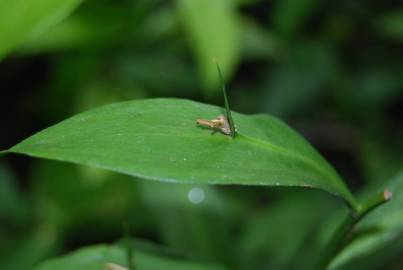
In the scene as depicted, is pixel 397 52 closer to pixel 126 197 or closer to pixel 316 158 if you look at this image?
pixel 126 197

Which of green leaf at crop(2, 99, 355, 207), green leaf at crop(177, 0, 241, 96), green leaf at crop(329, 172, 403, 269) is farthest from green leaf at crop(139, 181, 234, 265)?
green leaf at crop(2, 99, 355, 207)

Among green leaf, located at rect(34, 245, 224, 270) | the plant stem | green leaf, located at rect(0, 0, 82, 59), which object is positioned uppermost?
green leaf, located at rect(0, 0, 82, 59)

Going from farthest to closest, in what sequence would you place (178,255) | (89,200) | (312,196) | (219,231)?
(312,196)
(89,200)
(219,231)
(178,255)

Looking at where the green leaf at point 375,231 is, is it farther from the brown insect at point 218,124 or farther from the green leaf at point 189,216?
the green leaf at point 189,216

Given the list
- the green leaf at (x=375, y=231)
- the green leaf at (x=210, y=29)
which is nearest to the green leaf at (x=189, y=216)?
the green leaf at (x=210, y=29)

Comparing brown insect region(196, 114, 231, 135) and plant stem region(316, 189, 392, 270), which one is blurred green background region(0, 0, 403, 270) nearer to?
plant stem region(316, 189, 392, 270)

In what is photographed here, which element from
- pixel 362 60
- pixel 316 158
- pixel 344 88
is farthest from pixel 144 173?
pixel 362 60

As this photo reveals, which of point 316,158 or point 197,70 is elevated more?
point 316,158

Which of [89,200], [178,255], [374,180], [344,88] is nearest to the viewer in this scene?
[178,255]
